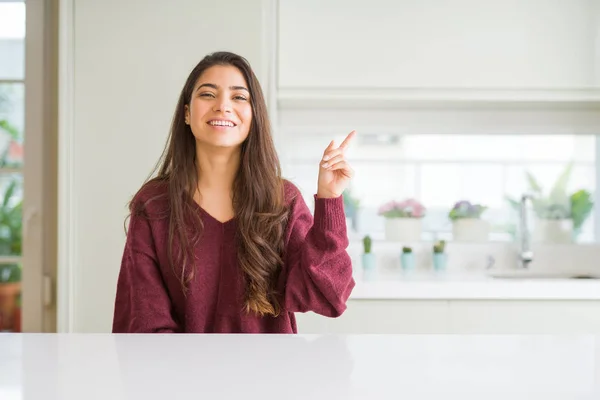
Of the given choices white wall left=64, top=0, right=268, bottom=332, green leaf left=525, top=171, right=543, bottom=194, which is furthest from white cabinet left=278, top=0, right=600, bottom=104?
green leaf left=525, top=171, right=543, bottom=194

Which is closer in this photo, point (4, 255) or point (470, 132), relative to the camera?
point (4, 255)

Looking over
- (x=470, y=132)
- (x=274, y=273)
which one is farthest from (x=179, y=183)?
(x=470, y=132)

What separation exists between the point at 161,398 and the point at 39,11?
2.47 metres

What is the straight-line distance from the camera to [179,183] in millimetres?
1393

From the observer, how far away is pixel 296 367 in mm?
710

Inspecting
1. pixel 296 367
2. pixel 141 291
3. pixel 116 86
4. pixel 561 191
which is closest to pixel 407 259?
pixel 561 191

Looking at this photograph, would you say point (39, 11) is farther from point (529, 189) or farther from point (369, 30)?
point (529, 189)

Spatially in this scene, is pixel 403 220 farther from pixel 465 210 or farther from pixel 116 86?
pixel 116 86

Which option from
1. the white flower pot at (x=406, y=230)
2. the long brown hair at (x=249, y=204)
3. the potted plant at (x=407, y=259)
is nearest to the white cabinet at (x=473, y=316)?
the potted plant at (x=407, y=259)

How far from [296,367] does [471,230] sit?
2514 mm

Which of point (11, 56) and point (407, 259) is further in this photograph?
point (407, 259)

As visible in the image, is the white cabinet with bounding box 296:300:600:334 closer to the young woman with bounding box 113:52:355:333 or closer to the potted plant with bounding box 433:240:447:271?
the potted plant with bounding box 433:240:447:271

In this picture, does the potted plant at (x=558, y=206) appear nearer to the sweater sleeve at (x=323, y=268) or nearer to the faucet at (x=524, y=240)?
the faucet at (x=524, y=240)

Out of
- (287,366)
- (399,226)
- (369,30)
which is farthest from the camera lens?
(399,226)
